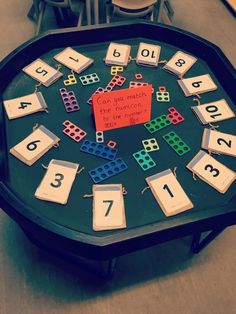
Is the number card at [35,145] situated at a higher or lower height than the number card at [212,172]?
lower

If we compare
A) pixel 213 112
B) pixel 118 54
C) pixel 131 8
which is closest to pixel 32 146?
pixel 118 54

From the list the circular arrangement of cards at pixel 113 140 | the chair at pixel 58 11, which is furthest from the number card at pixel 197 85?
the chair at pixel 58 11

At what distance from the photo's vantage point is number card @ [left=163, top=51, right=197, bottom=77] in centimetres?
133

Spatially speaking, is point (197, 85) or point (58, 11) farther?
point (58, 11)

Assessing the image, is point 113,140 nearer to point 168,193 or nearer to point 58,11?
point 168,193

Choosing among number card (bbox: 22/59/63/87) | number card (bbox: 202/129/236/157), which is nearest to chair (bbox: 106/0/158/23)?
number card (bbox: 22/59/63/87)

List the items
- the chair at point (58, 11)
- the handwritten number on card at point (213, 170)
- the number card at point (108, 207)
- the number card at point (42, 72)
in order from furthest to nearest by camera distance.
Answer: the chair at point (58, 11) → the number card at point (42, 72) → the handwritten number on card at point (213, 170) → the number card at point (108, 207)

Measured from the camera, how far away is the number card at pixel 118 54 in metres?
1.35

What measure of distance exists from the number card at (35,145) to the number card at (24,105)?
0.09m

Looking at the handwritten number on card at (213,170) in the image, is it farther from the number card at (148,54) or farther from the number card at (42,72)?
the number card at (42,72)

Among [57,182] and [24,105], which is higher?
[24,105]

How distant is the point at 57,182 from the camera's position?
3.35ft

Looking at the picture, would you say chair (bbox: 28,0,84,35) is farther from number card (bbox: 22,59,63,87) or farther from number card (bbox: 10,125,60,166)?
number card (bbox: 10,125,60,166)

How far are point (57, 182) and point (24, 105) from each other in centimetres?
37
